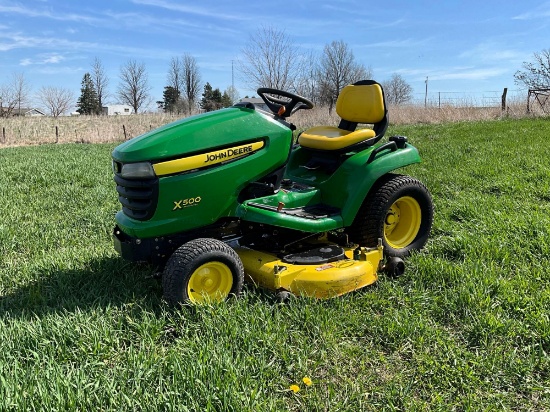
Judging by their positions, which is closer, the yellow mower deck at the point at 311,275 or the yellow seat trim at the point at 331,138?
the yellow mower deck at the point at 311,275

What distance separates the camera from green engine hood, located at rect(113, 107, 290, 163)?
2570 mm

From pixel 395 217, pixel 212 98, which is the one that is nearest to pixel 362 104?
pixel 395 217

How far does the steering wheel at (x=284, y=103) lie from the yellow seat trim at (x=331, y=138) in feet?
1.16

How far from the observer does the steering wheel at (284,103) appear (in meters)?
3.05

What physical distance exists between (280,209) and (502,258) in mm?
1695

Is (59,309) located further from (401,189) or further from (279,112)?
(401,189)

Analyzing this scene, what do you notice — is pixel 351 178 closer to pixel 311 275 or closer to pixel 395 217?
pixel 395 217

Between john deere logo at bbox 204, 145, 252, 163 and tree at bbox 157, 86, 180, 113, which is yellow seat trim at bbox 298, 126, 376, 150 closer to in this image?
john deere logo at bbox 204, 145, 252, 163

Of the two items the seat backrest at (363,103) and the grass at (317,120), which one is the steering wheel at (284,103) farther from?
the grass at (317,120)

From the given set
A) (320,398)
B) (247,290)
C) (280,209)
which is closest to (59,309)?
(247,290)

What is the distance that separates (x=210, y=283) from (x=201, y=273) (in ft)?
0.33

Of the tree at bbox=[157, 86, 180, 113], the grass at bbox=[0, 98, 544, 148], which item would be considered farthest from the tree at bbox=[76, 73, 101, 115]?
the grass at bbox=[0, 98, 544, 148]

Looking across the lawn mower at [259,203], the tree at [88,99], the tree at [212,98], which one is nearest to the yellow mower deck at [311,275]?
the lawn mower at [259,203]

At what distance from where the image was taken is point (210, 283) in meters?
2.65
